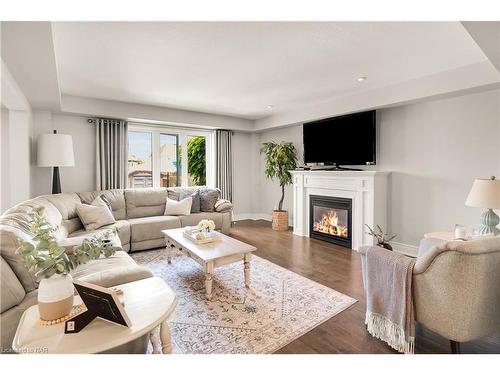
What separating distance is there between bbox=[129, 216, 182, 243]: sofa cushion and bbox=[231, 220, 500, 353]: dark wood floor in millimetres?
1326

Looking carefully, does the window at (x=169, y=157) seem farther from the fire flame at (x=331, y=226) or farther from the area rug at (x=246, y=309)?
the fire flame at (x=331, y=226)

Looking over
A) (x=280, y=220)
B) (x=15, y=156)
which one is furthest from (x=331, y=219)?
(x=15, y=156)

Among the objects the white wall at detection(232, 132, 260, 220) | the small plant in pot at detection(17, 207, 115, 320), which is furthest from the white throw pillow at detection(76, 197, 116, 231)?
the white wall at detection(232, 132, 260, 220)

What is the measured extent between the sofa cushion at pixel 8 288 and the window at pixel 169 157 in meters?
3.85

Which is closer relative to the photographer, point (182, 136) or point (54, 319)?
point (54, 319)

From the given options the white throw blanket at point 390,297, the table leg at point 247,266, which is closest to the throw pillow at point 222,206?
the table leg at point 247,266

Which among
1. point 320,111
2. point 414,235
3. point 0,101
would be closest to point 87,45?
point 0,101

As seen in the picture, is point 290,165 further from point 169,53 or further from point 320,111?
point 169,53

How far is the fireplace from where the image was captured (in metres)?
4.33

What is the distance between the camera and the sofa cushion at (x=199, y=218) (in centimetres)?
452

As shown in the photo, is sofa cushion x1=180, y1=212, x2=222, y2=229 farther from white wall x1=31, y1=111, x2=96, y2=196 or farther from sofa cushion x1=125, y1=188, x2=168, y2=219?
white wall x1=31, y1=111, x2=96, y2=196

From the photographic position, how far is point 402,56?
8.93 ft
